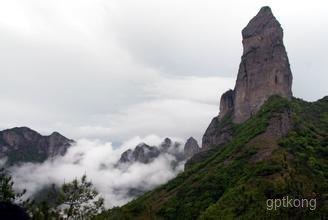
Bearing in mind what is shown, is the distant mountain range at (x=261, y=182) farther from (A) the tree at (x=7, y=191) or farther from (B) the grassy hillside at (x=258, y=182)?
(A) the tree at (x=7, y=191)

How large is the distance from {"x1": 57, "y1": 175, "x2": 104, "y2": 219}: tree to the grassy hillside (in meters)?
78.9

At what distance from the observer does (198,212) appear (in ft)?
529

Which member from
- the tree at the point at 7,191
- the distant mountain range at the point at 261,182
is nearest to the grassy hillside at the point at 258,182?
the distant mountain range at the point at 261,182

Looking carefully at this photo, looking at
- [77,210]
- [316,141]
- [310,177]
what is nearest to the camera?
[77,210]

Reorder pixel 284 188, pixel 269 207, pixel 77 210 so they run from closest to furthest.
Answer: pixel 77 210
pixel 269 207
pixel 284 188

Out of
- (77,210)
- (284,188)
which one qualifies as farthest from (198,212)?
(77,210)

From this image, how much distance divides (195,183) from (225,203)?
42260 millimetres

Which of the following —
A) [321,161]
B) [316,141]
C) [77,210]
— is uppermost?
[316,141]

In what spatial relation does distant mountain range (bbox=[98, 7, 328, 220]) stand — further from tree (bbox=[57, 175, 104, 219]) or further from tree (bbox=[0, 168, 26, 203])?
tree (bbox=[57, 175, 104, 219])

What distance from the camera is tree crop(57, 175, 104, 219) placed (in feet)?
120

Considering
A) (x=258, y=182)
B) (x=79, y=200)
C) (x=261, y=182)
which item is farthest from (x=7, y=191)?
(x=258, y=182)

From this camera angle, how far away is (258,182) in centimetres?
14825

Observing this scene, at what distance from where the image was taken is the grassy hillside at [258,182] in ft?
438

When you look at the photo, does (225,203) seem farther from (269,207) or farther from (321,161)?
(321,161)
